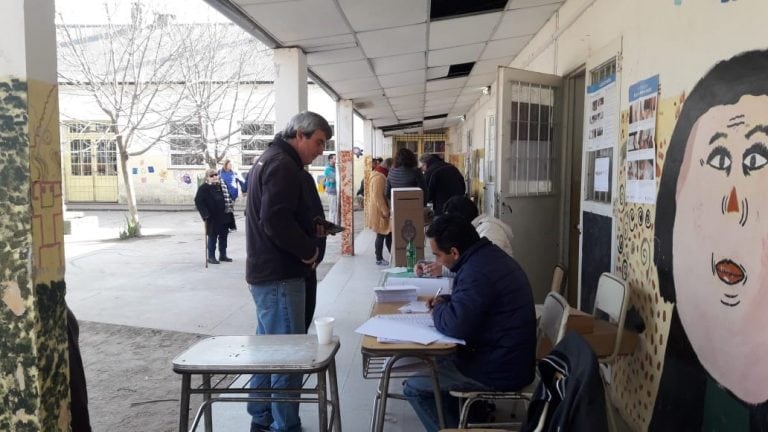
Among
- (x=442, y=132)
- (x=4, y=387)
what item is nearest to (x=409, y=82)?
(x=4, y=387)

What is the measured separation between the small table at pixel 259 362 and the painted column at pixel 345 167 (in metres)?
7.01

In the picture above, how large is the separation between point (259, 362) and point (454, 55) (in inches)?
234

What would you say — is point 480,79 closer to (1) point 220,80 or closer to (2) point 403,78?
(2) point 403,78

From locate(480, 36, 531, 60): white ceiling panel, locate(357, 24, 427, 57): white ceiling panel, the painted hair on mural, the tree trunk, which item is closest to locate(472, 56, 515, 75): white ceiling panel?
locate(480, 36, 531, 60): white ceiling panel

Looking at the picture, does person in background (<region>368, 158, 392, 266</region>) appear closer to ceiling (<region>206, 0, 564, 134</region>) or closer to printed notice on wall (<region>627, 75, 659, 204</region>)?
ceiling (<region>206, 0, 564, 134</region>)

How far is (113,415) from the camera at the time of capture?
146 inches

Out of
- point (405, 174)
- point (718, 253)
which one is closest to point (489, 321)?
point (718, 253)

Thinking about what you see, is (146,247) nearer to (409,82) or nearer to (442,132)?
(409,82)

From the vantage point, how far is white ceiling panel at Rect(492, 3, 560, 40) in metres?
5.47

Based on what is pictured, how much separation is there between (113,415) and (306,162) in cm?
213

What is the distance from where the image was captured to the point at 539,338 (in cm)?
304

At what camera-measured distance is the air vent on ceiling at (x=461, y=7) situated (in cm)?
506

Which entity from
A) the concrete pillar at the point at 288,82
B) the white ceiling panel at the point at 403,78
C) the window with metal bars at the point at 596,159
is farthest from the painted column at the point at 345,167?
the window with metal bars at the point at 596,159

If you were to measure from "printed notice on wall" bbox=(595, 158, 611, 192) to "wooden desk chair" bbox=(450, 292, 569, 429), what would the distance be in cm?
138
